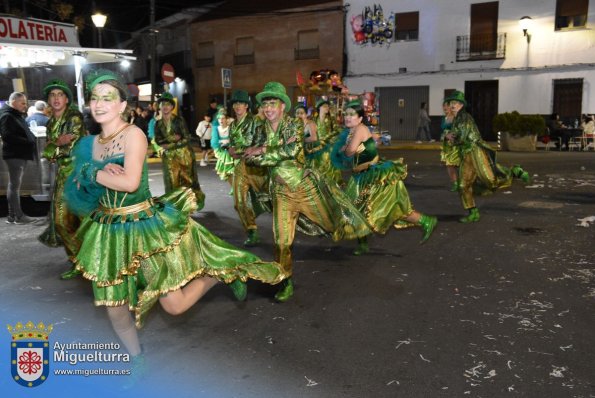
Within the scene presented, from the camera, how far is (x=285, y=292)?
16.4ft

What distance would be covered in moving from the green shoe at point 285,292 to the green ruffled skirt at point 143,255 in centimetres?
154

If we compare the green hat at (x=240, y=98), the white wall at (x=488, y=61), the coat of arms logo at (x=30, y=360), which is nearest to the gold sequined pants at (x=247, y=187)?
the green hat at (x=240, y=98)

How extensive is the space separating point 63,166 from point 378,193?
346 centimetres

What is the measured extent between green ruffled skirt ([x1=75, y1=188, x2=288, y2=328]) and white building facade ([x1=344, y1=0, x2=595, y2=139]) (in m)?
25.8

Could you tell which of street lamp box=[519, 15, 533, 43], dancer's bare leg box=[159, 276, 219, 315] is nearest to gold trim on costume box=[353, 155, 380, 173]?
dancer's bare leg box=[159, 276, 219, 315]

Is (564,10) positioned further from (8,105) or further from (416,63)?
(8,105)

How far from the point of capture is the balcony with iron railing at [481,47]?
2645cm

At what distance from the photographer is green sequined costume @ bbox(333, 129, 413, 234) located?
619cm

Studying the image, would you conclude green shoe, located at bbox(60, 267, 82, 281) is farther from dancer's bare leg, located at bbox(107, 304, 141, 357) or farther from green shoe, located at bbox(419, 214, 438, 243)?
green shoe, located at bbox(419, 214, 438, 243)

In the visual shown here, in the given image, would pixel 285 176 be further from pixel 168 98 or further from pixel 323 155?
pixel 323 155

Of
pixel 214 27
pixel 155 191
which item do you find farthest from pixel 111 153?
pixel 214 27

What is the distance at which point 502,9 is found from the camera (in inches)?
1034

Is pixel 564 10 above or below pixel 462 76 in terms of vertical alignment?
above

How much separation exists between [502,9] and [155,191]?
21.8m
